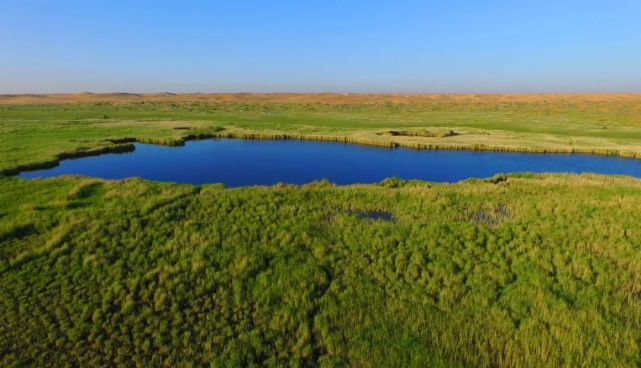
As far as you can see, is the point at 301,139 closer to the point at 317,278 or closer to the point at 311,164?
the point at 311,164

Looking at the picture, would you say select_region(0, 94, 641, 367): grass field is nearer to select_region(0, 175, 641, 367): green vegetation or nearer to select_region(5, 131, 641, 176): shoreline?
select_region(0, 175, 641, 367): green vegetation

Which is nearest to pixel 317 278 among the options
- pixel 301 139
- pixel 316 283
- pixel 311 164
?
pixel 316 283

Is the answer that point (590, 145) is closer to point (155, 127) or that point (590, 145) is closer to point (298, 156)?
point (298, 156)

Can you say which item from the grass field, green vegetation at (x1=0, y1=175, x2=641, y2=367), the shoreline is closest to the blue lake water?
the shoreline

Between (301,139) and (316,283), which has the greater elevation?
(301,139)

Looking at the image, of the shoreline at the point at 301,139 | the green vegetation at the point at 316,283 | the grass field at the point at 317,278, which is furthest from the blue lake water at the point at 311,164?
the green vegetation at the point at 316,283

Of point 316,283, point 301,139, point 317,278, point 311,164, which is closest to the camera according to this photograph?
point 316,283
